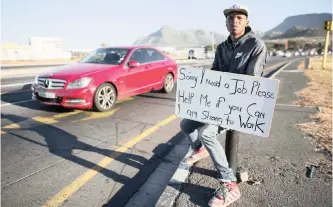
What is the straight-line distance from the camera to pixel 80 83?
6258 mm

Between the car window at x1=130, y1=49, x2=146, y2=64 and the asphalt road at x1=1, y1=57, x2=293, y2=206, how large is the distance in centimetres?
152

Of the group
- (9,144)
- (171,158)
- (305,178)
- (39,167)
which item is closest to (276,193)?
(305,178)

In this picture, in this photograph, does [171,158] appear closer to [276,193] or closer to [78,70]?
[276,193]

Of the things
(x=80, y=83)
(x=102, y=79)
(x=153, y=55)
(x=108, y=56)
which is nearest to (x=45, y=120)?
(x=80, y=83)

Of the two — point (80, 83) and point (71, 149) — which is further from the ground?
point (80, 83)

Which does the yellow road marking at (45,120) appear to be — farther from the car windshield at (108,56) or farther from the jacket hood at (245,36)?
the jacket hood at (245,36)

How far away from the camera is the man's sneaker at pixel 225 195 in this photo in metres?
2.76

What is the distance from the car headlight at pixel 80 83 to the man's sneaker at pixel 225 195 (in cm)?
435

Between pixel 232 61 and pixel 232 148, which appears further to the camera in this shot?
pixel 232 148

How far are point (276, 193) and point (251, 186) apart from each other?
27 cm

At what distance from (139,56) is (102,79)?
1.75m

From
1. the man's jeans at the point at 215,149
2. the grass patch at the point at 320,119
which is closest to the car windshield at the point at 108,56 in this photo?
the grass patch at the point at 320,119

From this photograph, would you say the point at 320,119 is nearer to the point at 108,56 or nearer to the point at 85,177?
the point at 85,177

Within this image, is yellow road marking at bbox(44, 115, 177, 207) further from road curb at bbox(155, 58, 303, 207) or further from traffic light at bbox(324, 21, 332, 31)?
traffic light at bbox(324, 21, 332, 31)
